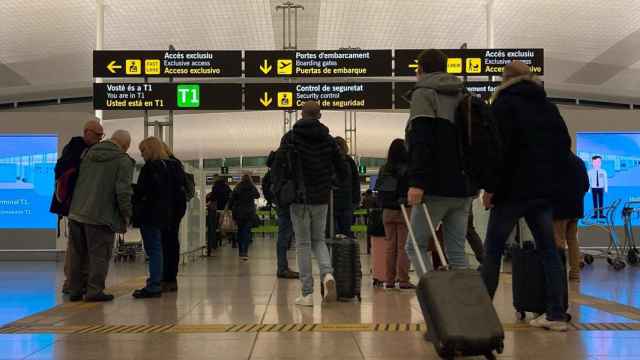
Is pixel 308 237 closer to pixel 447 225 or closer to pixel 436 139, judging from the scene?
pixel 447 225

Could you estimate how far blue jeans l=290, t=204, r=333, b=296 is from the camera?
5.98 m

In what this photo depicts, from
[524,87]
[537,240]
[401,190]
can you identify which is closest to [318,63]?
[401,190]

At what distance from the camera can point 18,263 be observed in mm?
12133

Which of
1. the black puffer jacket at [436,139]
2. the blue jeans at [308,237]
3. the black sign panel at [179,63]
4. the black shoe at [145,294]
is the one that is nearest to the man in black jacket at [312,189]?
the blue jeans at [308,237]

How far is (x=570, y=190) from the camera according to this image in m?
5.98

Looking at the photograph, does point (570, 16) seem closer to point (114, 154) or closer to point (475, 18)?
point (475, 18)

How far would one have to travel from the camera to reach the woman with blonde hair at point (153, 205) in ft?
22.2

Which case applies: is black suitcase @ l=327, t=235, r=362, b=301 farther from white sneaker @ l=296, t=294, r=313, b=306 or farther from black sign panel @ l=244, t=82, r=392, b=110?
→ black sign panel @ l=244, t=82, r=392, b=110

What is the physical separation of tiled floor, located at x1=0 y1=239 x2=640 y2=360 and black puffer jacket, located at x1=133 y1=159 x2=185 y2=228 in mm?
746

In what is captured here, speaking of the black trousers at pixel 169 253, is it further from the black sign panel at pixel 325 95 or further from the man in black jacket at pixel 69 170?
the black sign panel at pixel 325 95

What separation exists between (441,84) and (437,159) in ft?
1.45

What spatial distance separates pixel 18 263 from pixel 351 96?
6.44 meters

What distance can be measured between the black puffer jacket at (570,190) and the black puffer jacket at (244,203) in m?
5.98

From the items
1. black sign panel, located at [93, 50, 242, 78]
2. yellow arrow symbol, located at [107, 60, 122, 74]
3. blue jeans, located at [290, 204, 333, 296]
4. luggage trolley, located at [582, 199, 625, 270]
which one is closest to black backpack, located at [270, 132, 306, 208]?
blue jeans, located at [290, 204, 333, 296]
